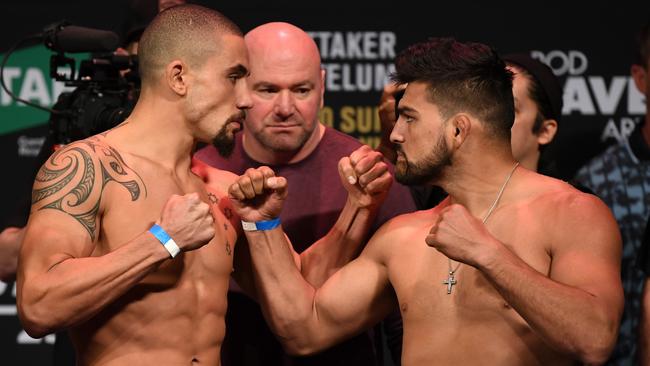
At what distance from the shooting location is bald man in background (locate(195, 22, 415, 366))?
308 cm

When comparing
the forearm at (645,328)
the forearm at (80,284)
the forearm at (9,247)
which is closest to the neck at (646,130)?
the forearm at (645,328)

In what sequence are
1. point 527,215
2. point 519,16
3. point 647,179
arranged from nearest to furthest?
point 527,215 < point 647,179 < point 519,16

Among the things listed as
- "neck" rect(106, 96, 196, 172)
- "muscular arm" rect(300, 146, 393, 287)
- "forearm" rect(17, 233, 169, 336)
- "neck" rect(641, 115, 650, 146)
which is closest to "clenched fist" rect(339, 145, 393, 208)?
"muscular arm" rect(300, 146, 393, 287)

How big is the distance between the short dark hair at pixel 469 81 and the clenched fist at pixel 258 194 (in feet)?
1.36

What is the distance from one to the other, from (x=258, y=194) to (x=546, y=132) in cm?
118

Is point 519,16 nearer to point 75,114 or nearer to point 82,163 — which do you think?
point 75,114

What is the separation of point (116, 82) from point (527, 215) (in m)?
1.22

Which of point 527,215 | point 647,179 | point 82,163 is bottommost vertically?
point 647,179

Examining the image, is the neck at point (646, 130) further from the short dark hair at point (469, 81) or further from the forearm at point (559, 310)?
the forearm at point (559, 310)

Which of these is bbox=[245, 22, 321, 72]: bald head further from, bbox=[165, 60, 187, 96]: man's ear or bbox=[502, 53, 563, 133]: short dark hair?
bbox=[502, 53, 563, 133]: short dark hair

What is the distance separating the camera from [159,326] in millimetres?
2494

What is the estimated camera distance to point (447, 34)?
12.9 feet

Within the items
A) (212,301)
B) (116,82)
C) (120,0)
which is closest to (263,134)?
(116,82)

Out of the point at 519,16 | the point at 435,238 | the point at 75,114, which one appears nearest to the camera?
the point at 435,238
